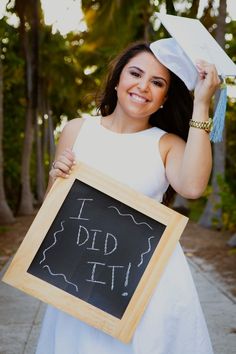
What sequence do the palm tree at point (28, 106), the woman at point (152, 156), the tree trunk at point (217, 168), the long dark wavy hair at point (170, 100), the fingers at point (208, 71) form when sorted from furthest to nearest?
1. the palm tree at point (28, 106)
2. the tree trunk at point (217, 168)
3. the long dark wavy hair at point (170, 100)
4. the woman at point (152, 156)
5. the fingers at point (208, 71)

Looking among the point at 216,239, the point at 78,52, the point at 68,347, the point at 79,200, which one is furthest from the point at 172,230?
the point at 78,52

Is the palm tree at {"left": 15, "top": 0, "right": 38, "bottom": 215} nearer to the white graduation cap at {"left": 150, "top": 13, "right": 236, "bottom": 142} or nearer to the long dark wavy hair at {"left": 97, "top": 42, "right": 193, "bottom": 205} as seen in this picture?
the long dark wavy hair at {"left": 97, "top": 42, "right": 193, "bottom": 205}

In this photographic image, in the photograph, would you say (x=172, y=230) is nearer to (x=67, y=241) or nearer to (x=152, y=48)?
(x=67, y=241)

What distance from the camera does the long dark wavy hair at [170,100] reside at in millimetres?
2627

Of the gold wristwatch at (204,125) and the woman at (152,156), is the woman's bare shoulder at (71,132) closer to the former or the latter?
the woman at (152,156)

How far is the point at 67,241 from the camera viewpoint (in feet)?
8.18

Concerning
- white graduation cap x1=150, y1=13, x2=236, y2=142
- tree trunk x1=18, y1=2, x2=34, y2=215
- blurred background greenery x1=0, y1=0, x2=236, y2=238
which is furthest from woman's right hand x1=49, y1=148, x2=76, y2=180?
tree trunk x1=18, y1=2, x2=34, y2=215

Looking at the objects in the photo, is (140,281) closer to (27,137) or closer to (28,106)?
(27,137)

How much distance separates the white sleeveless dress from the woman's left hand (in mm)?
366

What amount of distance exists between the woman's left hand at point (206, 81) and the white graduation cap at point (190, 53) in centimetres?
4

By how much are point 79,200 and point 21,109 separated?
1708 cm

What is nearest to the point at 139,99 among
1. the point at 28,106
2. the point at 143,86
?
the point at 143,86

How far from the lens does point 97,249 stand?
97.9 inches

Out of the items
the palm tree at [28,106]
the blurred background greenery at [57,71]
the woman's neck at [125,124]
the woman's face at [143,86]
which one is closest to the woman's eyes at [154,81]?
the woman's face at [143,86]
